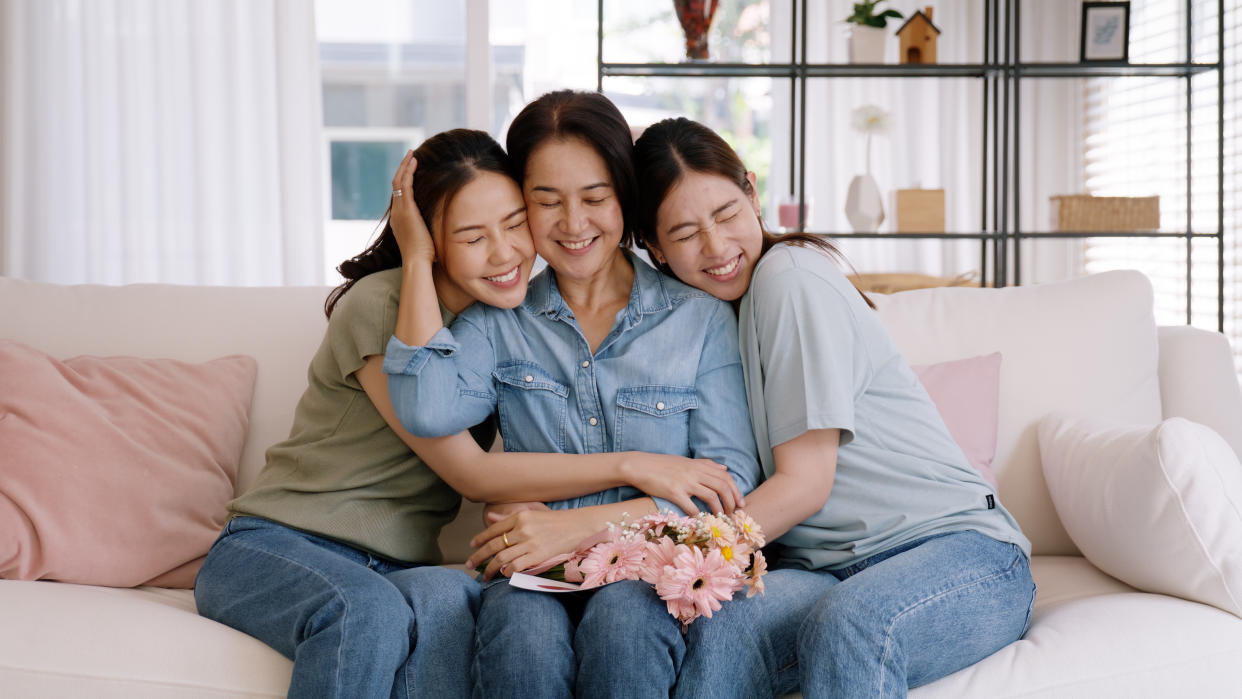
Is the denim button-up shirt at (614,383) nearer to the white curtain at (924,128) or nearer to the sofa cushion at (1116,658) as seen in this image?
the sofa cushion at (1116,658)

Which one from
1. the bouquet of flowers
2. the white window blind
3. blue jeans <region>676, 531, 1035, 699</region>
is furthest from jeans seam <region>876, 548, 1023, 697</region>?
the white window blind

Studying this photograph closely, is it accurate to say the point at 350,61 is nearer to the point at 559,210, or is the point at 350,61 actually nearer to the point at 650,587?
the point at 559,210

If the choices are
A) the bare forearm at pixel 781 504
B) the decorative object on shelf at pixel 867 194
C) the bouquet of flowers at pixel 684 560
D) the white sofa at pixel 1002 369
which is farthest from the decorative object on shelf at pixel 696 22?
the bouquet of flowers at pixel 684 560

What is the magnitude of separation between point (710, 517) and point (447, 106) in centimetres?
291

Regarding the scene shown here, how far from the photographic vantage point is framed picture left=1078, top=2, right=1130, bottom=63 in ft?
10.8

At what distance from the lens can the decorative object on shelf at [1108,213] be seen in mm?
3246

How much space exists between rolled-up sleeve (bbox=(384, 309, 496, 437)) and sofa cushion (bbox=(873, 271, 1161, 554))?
2.81ft

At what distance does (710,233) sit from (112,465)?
106cm

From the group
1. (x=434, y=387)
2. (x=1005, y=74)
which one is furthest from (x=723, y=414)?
(x=1005, y=74)

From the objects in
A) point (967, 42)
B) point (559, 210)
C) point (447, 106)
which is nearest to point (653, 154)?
point (559, 210)

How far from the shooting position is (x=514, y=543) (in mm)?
1412

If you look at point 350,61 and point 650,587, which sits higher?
point 350,61

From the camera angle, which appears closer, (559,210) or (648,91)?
(559,210)

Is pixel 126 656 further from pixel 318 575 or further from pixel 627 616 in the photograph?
pixel 627 616
